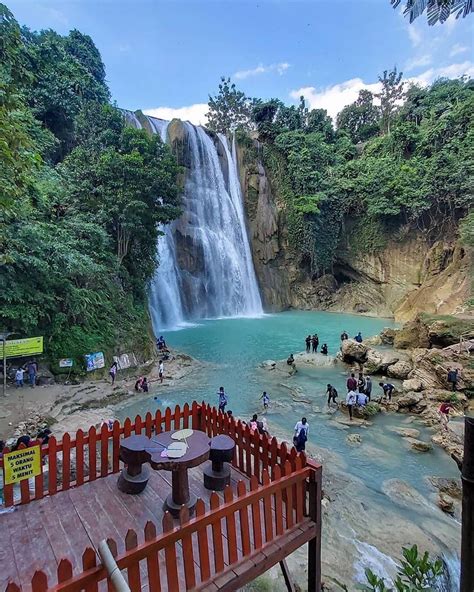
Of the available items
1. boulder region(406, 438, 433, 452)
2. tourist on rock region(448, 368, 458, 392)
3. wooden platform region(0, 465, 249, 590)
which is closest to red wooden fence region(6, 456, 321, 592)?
wooden platform region(0, 465, 249, 590)

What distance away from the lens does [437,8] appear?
2.54 m

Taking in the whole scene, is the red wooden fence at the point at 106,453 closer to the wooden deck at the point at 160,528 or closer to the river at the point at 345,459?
the wooden deck at the point at 160,528

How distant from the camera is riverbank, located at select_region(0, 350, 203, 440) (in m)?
9.52

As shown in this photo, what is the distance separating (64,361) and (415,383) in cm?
1333

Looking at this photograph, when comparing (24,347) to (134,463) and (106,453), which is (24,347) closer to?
(106,453)

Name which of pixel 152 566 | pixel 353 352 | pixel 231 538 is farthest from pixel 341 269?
pixel 152 566

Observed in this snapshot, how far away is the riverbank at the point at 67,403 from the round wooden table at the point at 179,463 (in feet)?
21.7

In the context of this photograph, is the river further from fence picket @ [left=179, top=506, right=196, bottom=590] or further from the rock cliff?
the rock cliff

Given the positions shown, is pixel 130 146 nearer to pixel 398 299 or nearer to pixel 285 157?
pixel 285 157

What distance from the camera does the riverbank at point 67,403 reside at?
9.52 meters

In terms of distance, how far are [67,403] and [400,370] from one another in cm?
1322

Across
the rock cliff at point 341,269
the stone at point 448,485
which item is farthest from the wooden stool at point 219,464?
the rock cliff at point 341,269

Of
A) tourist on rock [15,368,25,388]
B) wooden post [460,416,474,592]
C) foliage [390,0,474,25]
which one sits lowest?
tourist on rock [15,368,25,388]

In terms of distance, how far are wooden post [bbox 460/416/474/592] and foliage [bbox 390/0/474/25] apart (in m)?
2.75
